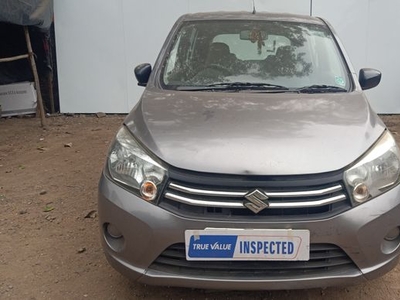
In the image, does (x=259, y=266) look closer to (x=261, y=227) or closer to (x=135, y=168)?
(x=261, y=227)

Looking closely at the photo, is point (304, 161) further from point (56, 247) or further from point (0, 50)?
point (0, 50)

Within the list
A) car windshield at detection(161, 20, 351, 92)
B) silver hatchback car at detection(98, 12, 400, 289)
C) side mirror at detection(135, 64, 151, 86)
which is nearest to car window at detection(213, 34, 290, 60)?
car windshield at detection(161, 20, 351, 92)

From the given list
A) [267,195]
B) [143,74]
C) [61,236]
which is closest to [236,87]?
[143,74]

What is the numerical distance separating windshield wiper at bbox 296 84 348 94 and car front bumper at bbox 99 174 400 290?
0.99 metres

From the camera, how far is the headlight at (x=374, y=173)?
2.32 meters

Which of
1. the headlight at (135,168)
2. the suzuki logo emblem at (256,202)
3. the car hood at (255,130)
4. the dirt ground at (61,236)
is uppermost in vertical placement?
the car hood at (255,130)

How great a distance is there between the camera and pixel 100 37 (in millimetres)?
7473

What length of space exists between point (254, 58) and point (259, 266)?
69.3 inches

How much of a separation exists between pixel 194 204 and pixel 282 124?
722mm

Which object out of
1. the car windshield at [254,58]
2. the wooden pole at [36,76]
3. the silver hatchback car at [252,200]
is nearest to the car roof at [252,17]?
the car windshield at [254,58]

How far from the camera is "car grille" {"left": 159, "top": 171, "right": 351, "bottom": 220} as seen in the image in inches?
89.2

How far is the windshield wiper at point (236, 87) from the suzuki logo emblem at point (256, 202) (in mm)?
1149

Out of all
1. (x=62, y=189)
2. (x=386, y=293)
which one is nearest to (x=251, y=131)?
(x=386, y=293)

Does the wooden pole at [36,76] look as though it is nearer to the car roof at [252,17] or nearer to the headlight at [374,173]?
the car roof at [252,17]
